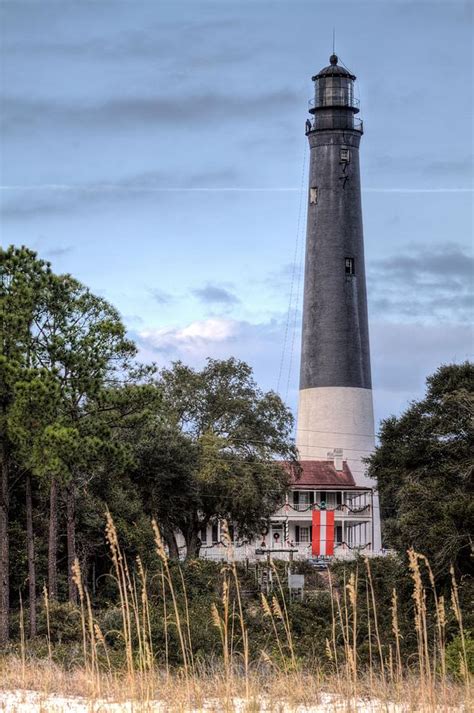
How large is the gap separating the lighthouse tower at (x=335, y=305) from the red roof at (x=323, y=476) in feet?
3.96

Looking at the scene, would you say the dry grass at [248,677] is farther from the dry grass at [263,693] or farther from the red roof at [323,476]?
the red roof at [323,476]

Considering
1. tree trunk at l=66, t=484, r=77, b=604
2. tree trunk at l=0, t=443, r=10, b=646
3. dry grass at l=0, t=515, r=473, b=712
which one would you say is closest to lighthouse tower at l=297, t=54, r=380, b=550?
tree trunk at l=66, t=484, r=77, b=604

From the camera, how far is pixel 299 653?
26312mm

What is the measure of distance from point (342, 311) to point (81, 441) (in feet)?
111

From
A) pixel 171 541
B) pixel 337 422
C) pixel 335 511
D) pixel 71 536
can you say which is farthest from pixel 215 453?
pixel 71 536

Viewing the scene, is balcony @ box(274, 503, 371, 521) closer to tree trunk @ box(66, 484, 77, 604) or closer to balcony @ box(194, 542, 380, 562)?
balcony @ box(194, 542, 380, 562)

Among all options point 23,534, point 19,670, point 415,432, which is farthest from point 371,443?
point 19,670

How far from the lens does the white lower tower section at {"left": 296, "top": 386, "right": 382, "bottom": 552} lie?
208ft

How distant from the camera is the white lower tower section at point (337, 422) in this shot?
63375 millimetres

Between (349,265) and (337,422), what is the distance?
8.84 meters

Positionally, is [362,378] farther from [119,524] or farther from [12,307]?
[12,307]

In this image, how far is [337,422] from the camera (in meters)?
63.5

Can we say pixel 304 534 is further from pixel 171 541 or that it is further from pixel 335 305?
pixel 171 541

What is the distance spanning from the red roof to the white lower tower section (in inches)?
76.9
